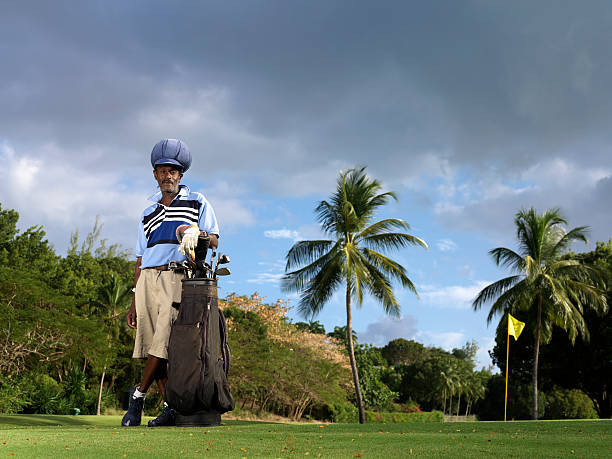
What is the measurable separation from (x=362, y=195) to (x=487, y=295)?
1007cm

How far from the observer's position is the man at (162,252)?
232 inches

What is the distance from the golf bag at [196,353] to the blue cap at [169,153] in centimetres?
147

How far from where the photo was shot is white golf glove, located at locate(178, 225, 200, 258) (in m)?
5.68

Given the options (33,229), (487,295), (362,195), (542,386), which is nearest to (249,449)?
(362,195)

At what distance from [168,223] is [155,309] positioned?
2.98 feet

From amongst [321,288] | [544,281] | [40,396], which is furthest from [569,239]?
[40,396]

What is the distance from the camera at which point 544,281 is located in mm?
29969

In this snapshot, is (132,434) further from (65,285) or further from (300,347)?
(300,347)

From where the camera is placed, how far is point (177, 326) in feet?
18.2

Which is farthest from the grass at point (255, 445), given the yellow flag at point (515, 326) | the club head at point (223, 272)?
the yellow flag at point (515, 326)

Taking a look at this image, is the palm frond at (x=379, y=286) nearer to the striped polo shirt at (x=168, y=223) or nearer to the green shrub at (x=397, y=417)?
the green shrub at (x=397, y=417)

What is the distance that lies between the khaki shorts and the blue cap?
1204 mm

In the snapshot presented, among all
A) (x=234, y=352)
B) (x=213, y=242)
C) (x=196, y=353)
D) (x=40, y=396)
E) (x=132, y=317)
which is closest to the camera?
(x=196, y=353)

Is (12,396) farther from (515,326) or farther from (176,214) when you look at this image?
(515,326)
